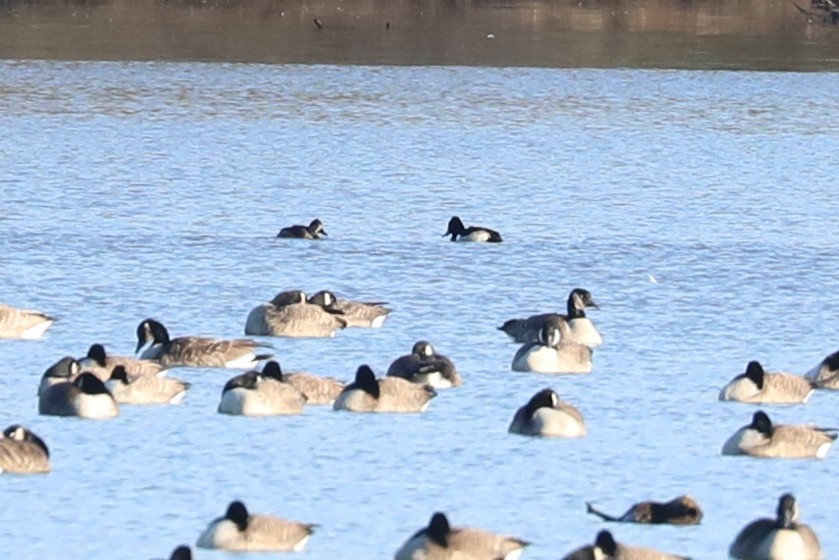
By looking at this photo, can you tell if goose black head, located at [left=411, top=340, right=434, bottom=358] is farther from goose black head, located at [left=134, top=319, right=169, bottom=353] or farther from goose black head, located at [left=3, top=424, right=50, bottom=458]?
goose black head, located at [left=3, top=424, right=50, bottom=458]

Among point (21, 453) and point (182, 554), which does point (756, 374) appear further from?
point (182, 554)

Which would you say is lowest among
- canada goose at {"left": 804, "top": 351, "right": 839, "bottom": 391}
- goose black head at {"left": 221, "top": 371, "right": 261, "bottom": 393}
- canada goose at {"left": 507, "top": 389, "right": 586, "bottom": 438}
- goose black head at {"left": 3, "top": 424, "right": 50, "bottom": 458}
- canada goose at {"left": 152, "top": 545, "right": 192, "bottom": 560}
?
canada goose at {"left": 804, "top": 351, "right": 839, "bottom": 391}

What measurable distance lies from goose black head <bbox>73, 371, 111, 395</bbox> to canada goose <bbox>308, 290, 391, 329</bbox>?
11.5 ft

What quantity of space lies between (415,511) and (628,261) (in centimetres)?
994

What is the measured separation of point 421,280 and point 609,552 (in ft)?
31.7

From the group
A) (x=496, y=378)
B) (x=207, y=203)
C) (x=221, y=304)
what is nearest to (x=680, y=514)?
(x=496, y=378)

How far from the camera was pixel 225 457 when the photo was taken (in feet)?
37.6

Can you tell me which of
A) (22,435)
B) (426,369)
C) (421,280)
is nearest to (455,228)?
(421,280)

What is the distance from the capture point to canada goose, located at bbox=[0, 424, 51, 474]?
1079cm

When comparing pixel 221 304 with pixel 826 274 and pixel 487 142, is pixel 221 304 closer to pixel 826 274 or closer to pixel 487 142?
pixel 826 274

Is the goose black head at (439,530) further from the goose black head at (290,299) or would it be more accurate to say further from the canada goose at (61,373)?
the goose black head at (290,299)

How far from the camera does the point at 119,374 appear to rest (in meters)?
12.9

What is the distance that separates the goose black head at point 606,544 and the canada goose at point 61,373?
466cm

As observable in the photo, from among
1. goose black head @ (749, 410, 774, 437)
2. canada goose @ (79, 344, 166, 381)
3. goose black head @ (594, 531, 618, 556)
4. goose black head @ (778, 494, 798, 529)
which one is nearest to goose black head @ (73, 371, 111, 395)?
canada goose @ (79, 344, 166, 381)
